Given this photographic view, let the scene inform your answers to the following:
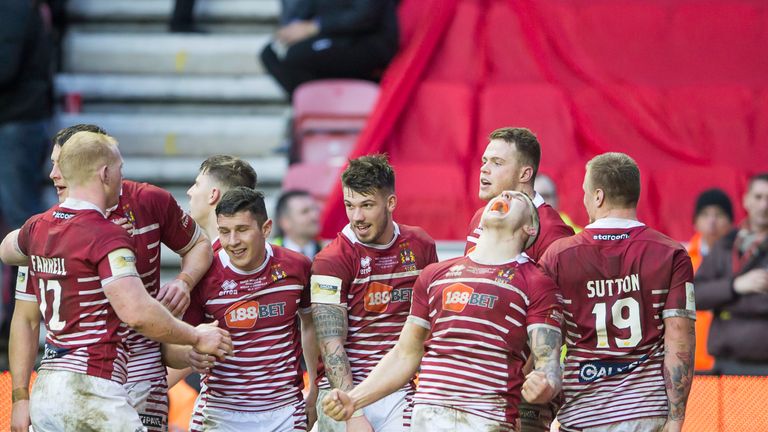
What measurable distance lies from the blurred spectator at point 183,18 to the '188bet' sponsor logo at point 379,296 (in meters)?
6.55

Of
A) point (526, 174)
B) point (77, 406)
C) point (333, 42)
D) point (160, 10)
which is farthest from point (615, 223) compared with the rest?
point (160, 10)

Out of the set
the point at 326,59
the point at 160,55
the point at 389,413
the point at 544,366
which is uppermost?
the point at 160,55

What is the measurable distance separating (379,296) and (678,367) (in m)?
1.48

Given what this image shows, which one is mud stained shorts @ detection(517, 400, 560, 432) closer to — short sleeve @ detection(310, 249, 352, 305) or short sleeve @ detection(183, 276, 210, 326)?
short sleeve @ detection(310, 249, 352, 305)

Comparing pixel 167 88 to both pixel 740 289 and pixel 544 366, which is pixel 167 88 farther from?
pixel 544 366

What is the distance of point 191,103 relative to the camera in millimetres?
11727

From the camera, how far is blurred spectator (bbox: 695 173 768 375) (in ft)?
26.5

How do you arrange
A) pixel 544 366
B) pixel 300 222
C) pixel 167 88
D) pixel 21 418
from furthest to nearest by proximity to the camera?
1. pixel 167 88
2. pixel 300 222
3. pixel 21 418
4. pixel 544 366

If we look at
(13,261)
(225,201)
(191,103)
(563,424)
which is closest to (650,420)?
(563,424)

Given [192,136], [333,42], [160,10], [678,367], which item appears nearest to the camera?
[678,367]

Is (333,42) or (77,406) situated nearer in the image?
(77,406)

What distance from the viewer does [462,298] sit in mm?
5086

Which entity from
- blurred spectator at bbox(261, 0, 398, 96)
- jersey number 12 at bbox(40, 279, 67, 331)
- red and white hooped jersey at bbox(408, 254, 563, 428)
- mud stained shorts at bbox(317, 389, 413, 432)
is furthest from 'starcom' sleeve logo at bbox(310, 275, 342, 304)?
blurred spectator at bbox(261, 0, 398, 96)

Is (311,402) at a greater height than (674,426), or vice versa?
(311,402)
